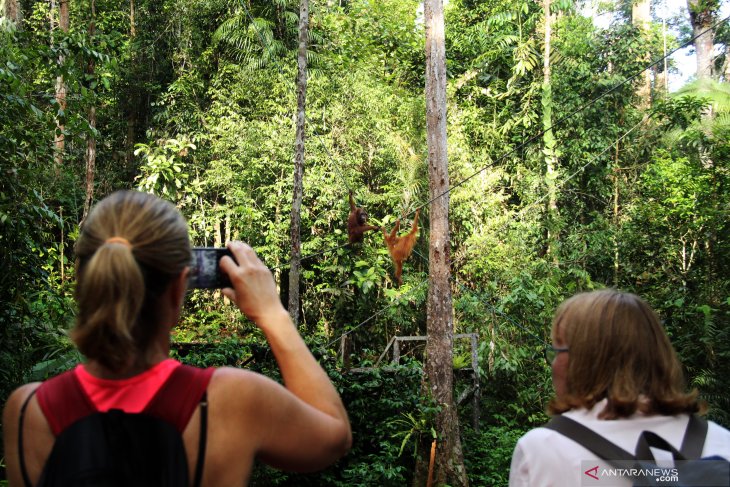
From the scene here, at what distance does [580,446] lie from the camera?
96 centimetres

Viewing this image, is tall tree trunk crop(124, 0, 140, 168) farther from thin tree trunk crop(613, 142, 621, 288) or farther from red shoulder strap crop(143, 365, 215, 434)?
red shoulder strap crop(143, 365, 215, 434)

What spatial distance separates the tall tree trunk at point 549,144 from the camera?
1091 cm

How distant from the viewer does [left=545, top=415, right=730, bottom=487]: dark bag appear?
2.92 ft

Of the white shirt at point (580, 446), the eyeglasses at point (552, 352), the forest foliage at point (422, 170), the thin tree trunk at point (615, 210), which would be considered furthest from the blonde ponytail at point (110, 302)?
the thin tree trunk at point (615, 210)

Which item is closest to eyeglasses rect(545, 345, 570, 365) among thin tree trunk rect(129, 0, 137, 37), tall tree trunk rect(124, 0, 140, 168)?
tall tree trunk rect(124, 0, 140, 168)

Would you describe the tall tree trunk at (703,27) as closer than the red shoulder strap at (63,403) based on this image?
No

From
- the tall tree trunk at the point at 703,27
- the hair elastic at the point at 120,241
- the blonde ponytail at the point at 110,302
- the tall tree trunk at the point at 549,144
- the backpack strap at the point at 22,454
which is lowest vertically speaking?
the backpack strap at the point at 22,454

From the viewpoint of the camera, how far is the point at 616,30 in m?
12.1

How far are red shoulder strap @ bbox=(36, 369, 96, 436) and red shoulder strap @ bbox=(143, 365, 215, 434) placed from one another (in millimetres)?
81

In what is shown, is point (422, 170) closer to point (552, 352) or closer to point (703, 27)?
point (703, 27)

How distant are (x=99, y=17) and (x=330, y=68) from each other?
444 centimetres

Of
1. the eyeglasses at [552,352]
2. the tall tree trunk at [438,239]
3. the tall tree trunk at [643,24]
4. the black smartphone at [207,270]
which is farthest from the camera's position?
the tall tree trunk at [643,24]

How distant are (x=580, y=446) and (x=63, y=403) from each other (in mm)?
726

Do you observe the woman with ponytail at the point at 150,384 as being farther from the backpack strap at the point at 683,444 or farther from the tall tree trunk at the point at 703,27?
the tall tree trunk at the point at 703,27
